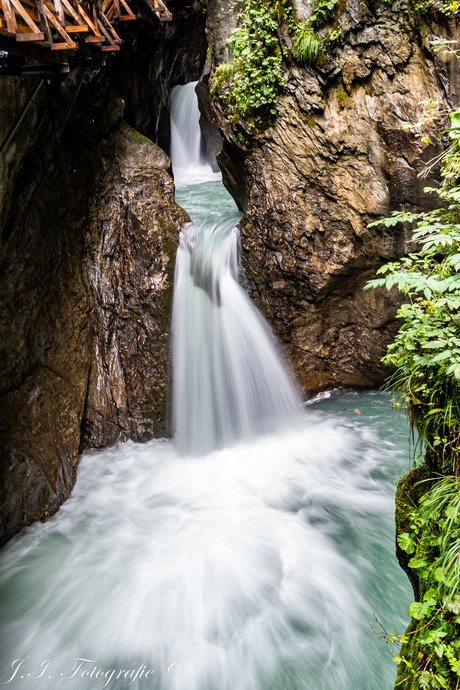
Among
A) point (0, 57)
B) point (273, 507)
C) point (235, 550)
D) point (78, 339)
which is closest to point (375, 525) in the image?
point (273, 507)

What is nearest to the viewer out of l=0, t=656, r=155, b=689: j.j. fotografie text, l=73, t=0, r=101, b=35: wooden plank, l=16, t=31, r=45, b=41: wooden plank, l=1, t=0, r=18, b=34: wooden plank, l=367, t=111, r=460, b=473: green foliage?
l=367, t=111, r=460, b=473: green foliage

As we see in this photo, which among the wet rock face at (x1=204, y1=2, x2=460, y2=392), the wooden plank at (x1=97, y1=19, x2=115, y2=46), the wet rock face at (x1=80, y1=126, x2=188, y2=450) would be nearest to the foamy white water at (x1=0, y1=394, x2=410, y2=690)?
the wet rock face at (x1=80, y1=126, x2=188, y2=450)

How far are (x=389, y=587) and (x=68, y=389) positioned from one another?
4.57 m

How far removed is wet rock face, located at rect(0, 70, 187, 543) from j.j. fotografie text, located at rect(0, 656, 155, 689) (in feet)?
4.96

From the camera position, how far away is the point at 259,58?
19.8ft

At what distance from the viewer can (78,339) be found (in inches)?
239

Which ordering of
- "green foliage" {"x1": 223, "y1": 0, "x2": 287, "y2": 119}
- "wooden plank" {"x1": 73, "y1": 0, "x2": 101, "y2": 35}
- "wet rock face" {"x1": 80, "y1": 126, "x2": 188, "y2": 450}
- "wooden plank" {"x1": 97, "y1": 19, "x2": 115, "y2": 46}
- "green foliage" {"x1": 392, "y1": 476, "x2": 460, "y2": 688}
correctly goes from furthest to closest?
"wet rock face" {"x1": 80, "y1": 126, "x2": 188, "y2": 450} → "green foliage" {"x1": 223, "y1": 0, "x2": 287, "y2": 119} → "wooden plank" {"x1": 97, "y1": 19, "x2": 115, "y2": 46} → "wooden plank" {"x1": 73, "y1": 0, "x2": 101, "y2": 35} → "green foliage" {"x1": 392, "y1": 476, "x2": 460, "y2": 688}

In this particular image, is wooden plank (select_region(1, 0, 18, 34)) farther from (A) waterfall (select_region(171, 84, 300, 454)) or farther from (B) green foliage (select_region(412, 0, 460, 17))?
(B) green foliage (select_region(412, 0, 460, 17))

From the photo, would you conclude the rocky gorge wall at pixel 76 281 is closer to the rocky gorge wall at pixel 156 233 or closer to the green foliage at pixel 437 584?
the rocky gorge wall at pixel 156 233

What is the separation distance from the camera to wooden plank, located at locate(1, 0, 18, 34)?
326 cm

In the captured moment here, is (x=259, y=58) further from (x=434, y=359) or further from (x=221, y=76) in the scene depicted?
(x=434, y=359)

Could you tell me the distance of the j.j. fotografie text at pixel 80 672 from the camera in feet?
10.0

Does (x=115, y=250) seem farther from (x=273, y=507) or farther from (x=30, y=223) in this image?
(x=273, y=507)

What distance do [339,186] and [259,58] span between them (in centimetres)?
228
